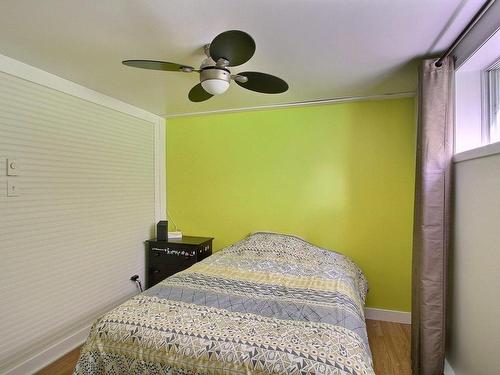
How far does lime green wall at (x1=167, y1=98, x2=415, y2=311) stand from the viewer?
109 inches

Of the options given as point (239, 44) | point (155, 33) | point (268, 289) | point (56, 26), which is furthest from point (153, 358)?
point (56, 26)

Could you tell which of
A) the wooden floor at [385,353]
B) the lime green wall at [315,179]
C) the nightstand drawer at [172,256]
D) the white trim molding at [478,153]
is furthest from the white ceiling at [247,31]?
the wooden floor at [385,353]

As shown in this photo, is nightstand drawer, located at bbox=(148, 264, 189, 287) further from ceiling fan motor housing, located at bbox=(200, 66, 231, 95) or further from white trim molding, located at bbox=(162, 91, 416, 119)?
ceiling fan motor housing, located at bbox=(200, 66, 231, 95)

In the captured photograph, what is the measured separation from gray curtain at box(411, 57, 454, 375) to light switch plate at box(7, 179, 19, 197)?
2739 mm

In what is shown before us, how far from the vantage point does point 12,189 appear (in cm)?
200

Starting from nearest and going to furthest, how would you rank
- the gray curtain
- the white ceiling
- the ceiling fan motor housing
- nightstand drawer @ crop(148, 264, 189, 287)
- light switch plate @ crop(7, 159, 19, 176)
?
the white ceiling, the ceiling fan motor housing, the gray curtain, light switch plate @ crop(7, 159, 19, 176), nightstand drawer @ crop(148, 264, 189, 287)

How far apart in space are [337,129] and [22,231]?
2.77m

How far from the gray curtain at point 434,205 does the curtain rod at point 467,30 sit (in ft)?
0.19

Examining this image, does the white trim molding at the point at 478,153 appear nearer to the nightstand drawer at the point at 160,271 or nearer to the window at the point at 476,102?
the window at the point at 476,102

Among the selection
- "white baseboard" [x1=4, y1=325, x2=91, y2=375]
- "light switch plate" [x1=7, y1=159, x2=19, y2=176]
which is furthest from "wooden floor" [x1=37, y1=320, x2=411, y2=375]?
"light switch plate" [x1=7, y1=159, x2=19, y2=176]

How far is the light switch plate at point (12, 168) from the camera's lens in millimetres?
1974

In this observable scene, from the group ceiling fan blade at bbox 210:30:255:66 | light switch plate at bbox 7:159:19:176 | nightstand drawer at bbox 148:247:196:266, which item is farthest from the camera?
nightstand drawer at bbox 148:247:196:266

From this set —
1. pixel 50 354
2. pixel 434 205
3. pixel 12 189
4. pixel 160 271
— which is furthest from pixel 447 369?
pixel 12 189

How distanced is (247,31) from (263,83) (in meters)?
0.29
